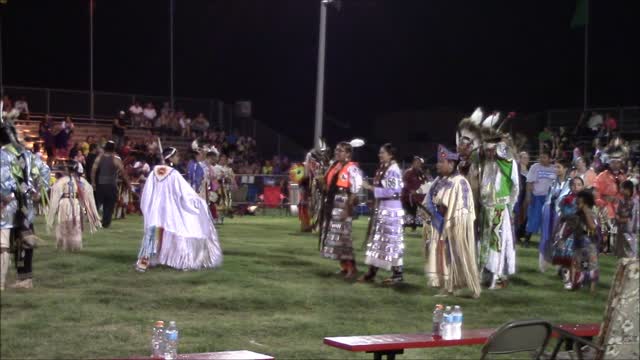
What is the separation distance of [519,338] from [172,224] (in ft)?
26.8

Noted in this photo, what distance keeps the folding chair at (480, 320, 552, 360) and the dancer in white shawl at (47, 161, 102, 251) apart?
9878 millimetres

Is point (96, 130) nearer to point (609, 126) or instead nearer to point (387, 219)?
point (609, 126)

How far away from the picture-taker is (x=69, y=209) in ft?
48.8

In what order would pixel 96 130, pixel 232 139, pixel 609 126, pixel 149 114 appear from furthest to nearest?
pixel 232 139, pixel 149 114, pixel 96 130, pixel 609 126

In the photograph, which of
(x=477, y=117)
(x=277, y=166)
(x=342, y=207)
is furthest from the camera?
(x=277, y=166)

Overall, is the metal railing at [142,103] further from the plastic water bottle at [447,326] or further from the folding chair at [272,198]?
the plastic water bottle at [447,326]

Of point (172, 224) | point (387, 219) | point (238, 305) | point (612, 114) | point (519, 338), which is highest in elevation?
point (612, 114)

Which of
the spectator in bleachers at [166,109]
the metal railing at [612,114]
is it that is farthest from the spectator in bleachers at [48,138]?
the metal railing at [612,114]

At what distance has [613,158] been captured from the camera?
17719 mm

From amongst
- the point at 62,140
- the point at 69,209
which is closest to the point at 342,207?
the point at 69,209

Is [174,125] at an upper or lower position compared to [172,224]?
upper

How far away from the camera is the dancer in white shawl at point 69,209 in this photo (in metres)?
14.9

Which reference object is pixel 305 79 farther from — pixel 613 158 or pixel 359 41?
pixel 613 158

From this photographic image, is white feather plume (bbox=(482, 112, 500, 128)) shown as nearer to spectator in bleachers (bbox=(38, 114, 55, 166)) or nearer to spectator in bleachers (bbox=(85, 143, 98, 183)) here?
spectator in bleachers (bbox=(85, 143, 98, 183))
